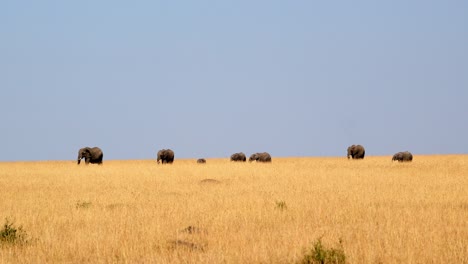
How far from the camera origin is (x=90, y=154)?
54938 mm

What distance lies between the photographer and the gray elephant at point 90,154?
5466 cm

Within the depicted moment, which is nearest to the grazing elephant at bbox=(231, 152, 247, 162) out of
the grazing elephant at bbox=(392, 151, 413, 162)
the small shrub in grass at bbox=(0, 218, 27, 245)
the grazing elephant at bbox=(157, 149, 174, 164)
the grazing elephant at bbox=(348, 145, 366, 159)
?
the grazing elephant at bbox=(157, 149, 174, 164)

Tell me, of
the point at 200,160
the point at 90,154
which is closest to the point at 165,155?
the point at 200,160

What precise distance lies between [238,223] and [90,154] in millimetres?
44109

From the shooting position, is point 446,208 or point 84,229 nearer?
point 84,229

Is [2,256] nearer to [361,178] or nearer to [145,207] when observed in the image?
[145,207]

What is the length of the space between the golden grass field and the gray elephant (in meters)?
31.6

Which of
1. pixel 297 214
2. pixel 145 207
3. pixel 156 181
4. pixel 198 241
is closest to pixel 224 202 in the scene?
pixel 145 207

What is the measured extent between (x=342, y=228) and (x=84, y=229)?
5.36 meters

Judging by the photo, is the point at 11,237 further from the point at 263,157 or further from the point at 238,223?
the point at 263,157

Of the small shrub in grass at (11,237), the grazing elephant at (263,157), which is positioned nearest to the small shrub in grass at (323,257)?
the small shrub in grass at (11,237)

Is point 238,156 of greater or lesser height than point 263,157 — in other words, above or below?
above

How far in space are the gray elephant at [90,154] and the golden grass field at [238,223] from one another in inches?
1244

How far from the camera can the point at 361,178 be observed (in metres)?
27.9
